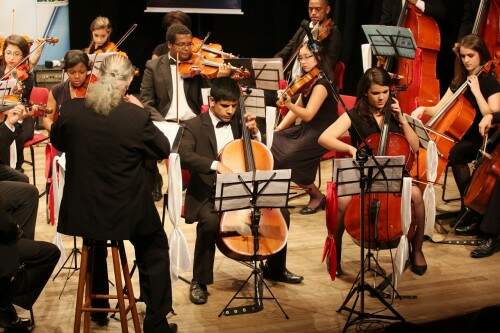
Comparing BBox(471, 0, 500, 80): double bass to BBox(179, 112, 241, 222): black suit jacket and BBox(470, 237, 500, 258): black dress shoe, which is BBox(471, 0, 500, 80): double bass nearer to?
BBox(470, 237, 500, 258): black dress shoe

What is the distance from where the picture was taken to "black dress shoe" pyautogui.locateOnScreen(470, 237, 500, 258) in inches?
220

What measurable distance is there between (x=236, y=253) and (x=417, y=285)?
3.99 feet

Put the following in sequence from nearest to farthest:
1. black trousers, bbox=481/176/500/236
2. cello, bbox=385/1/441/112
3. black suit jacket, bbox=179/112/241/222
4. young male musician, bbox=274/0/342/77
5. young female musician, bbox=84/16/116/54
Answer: black suit jacket, bbox=179/112/241/222
black trousers, bbox=481/176/500/236
cello, bbox=385/1/441/112
young male musician, bbox=274/0/342/77
young female musician, bbox=84/16/116/54

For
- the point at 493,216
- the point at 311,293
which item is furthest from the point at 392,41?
the point at 311,293

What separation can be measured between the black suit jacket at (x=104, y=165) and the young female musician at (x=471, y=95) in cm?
262

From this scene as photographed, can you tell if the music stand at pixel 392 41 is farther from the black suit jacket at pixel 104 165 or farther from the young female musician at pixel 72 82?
the black suit jacket at pixel 104 165

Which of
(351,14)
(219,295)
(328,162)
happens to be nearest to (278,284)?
(219,295)

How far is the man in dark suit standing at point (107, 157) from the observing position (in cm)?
383

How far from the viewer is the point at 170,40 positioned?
20.6 feet

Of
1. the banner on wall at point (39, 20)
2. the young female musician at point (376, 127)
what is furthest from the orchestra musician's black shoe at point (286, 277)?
the banner on wall at point (39, 20)

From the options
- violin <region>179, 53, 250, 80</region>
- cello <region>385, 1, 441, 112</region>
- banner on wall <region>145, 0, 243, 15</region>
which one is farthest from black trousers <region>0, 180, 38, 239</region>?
banner on wall <region>145, 0, 243, 15</region>

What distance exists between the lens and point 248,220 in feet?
15.1

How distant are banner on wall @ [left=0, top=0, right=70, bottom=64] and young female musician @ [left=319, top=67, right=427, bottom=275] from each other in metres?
4.97

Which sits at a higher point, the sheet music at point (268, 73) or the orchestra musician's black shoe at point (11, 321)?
the sheet music at point (268, 73)
